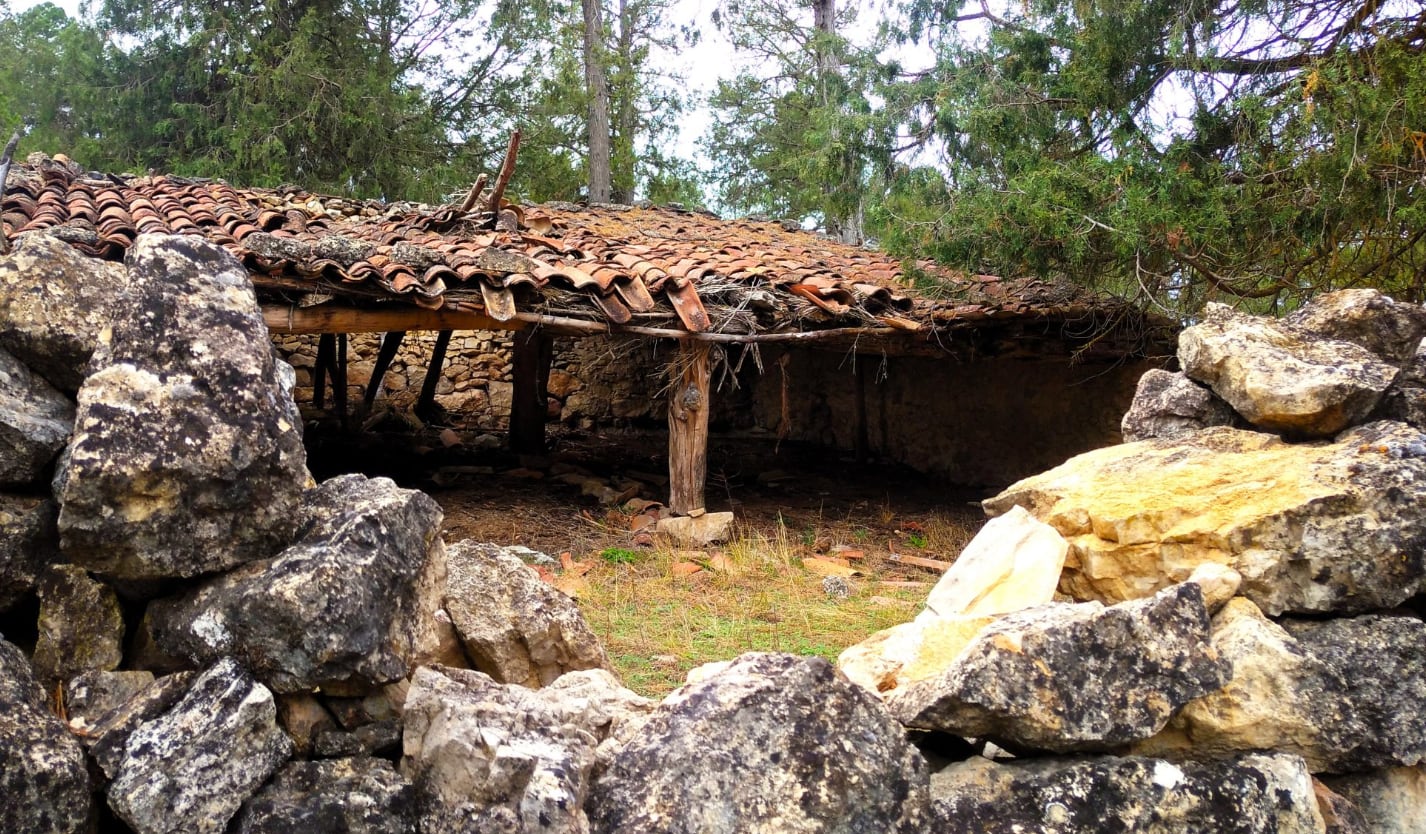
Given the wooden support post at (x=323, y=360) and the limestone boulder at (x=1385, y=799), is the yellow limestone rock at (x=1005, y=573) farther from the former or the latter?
the wooden support post at (x=323, y=360)

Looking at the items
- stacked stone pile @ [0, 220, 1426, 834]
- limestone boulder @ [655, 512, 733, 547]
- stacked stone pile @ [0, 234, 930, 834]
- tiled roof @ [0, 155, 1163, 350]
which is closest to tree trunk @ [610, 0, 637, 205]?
tiled roof @ [0, 155, 1163, 350]

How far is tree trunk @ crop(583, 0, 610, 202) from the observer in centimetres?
1656

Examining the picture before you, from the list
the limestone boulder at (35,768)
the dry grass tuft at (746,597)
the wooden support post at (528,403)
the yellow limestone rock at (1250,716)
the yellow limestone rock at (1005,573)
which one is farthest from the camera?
the wooden support post at (528,403)

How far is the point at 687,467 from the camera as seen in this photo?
8.70m

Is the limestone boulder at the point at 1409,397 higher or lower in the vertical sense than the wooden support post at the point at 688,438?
higher

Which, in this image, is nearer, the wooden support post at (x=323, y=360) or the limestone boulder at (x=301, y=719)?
the limestone boulder at (x=301, y=719)

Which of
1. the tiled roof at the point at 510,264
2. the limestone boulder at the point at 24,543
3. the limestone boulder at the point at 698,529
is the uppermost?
the tiled roof at the point at 510,264

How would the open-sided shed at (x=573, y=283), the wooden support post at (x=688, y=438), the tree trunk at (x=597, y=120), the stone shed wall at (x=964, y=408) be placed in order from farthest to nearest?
the tree trunk at (x=597, y=120) → the stone shed wall at (x=964, y=408) → the wooden support post at (x=688, y=438) → the open-sided shed at (x=573, y=283)

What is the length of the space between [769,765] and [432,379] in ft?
35.0

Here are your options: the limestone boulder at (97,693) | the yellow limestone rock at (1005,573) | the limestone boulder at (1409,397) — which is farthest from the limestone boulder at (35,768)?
the limestone boulder at (1409,397)

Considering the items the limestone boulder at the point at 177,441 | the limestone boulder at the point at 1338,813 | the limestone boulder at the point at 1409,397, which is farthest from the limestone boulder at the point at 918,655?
the limestone boulder at the point at 177,441

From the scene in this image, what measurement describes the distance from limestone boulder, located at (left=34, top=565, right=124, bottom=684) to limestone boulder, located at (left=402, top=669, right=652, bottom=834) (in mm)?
733

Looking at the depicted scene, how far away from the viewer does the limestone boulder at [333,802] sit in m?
2.37

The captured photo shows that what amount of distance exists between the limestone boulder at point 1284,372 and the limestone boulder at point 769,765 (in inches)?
65.9
